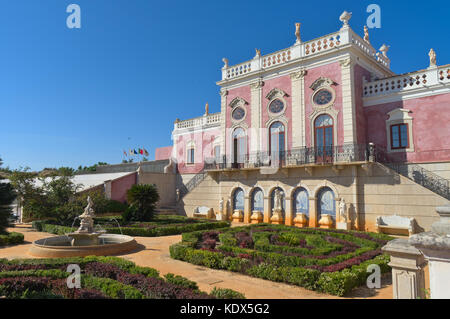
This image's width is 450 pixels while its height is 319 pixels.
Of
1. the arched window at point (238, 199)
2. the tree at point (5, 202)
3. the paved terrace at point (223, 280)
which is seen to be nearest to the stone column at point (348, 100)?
the arched window at point (238, 199)

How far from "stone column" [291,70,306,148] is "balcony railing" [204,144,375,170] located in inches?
28.2

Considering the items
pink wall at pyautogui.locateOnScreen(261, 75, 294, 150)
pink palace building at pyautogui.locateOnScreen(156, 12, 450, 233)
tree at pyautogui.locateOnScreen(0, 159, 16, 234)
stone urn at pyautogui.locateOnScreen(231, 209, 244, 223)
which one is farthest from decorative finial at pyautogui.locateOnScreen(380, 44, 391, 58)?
tree at pyautogui.locateOnScreen(0, 159, 16, 234)

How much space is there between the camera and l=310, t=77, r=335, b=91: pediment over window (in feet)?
64.6

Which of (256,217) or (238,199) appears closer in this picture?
(256,217)

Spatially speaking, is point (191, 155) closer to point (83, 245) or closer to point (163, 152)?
point (163, 152)

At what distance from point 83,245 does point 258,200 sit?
42.2 ft

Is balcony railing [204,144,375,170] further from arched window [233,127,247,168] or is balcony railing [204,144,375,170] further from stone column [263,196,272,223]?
stone column [263,196,272,223]

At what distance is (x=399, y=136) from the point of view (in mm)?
18375

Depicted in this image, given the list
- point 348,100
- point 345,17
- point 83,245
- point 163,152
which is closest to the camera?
point 83,245

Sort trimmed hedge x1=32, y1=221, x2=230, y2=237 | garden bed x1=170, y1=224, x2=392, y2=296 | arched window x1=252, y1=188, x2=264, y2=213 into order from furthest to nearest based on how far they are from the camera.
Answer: arched window x1=252, y1=188, x2=264, y2=213 < trimmed hedge x1=32, y1=221, x2=230, y2=237 < garden bed x1=170, y1=224, x2=392, y2=296

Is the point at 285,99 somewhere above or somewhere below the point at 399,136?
above

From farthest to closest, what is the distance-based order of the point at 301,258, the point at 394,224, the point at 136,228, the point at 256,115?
the point at 256,115 → the point at 136,228 → the point at 394,224 → the point at 301,258

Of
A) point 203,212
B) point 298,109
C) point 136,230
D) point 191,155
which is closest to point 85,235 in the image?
point 136,230
